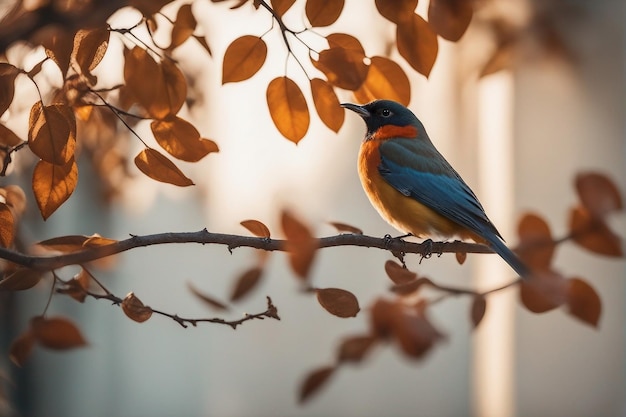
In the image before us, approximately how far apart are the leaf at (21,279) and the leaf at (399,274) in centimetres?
51

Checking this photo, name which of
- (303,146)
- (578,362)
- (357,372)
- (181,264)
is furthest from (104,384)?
(578,362)

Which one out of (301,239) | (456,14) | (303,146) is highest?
(303,146)

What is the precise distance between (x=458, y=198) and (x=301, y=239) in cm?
125

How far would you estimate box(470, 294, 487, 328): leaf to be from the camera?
111 cm

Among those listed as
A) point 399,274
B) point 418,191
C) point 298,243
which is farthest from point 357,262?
point 298,243

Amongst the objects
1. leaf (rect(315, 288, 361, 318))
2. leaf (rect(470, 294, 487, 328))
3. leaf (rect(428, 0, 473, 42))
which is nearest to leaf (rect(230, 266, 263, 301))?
leaf (rect(315, 288, 361, 318))

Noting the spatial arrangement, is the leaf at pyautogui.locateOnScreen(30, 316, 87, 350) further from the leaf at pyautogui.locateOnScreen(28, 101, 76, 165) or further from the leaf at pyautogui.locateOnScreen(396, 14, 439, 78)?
the leaf at pyautogui.locateOnScreen(396, 14, 439, 78)

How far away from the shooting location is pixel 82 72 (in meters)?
1.07

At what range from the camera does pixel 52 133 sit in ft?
3.29

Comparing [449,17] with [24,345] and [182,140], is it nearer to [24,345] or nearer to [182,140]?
[182,140]

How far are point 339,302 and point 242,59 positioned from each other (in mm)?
364

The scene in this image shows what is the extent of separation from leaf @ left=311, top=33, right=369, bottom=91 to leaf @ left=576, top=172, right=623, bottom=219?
0.32 metres

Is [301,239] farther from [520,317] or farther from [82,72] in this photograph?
A: [520,317]

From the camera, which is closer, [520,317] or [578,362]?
[578,362]
